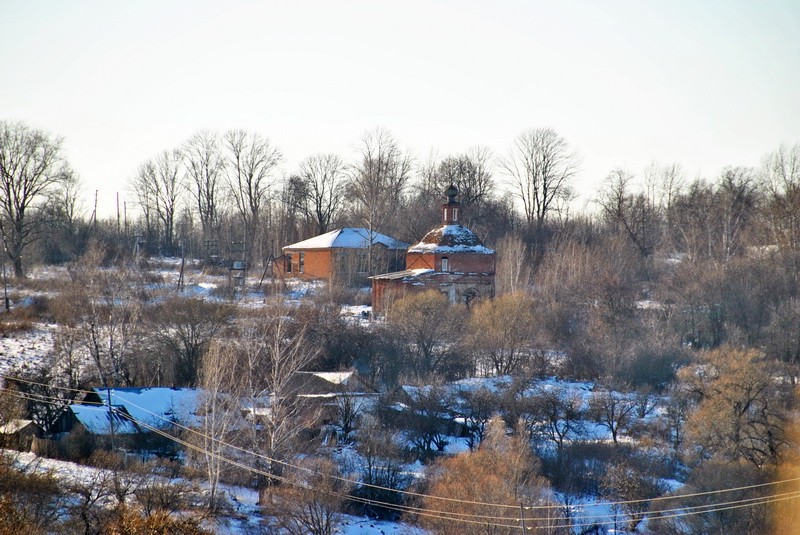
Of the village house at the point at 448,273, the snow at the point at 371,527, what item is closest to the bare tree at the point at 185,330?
the village house at the point at 448,273

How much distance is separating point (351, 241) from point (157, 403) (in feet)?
68.5

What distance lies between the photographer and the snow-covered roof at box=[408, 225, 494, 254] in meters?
33.7

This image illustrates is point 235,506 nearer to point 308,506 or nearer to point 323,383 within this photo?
point 308,506

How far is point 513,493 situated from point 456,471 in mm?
1515

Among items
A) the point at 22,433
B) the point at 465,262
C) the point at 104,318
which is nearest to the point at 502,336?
the point at 465,262

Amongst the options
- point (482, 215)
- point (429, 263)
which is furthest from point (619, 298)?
point (482, 215)

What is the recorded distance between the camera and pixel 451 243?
33969 mm

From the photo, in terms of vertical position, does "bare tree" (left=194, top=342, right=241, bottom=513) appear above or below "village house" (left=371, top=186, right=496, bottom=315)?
below

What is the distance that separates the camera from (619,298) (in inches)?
1341

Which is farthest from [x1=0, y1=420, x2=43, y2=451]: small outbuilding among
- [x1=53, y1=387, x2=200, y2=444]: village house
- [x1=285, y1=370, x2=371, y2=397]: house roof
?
[x1=285, y1=370, x2=371, y2=397]: house roof

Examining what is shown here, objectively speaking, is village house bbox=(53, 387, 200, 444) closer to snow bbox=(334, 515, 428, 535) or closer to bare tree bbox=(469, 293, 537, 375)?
snow bbox=(334, 515, 428, 535)

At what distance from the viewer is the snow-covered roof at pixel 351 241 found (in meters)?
41.4

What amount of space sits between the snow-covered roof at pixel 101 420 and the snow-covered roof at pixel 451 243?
16263mm

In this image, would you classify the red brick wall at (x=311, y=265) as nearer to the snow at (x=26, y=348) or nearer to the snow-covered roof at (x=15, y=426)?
the snow at (x=26, y=348)
